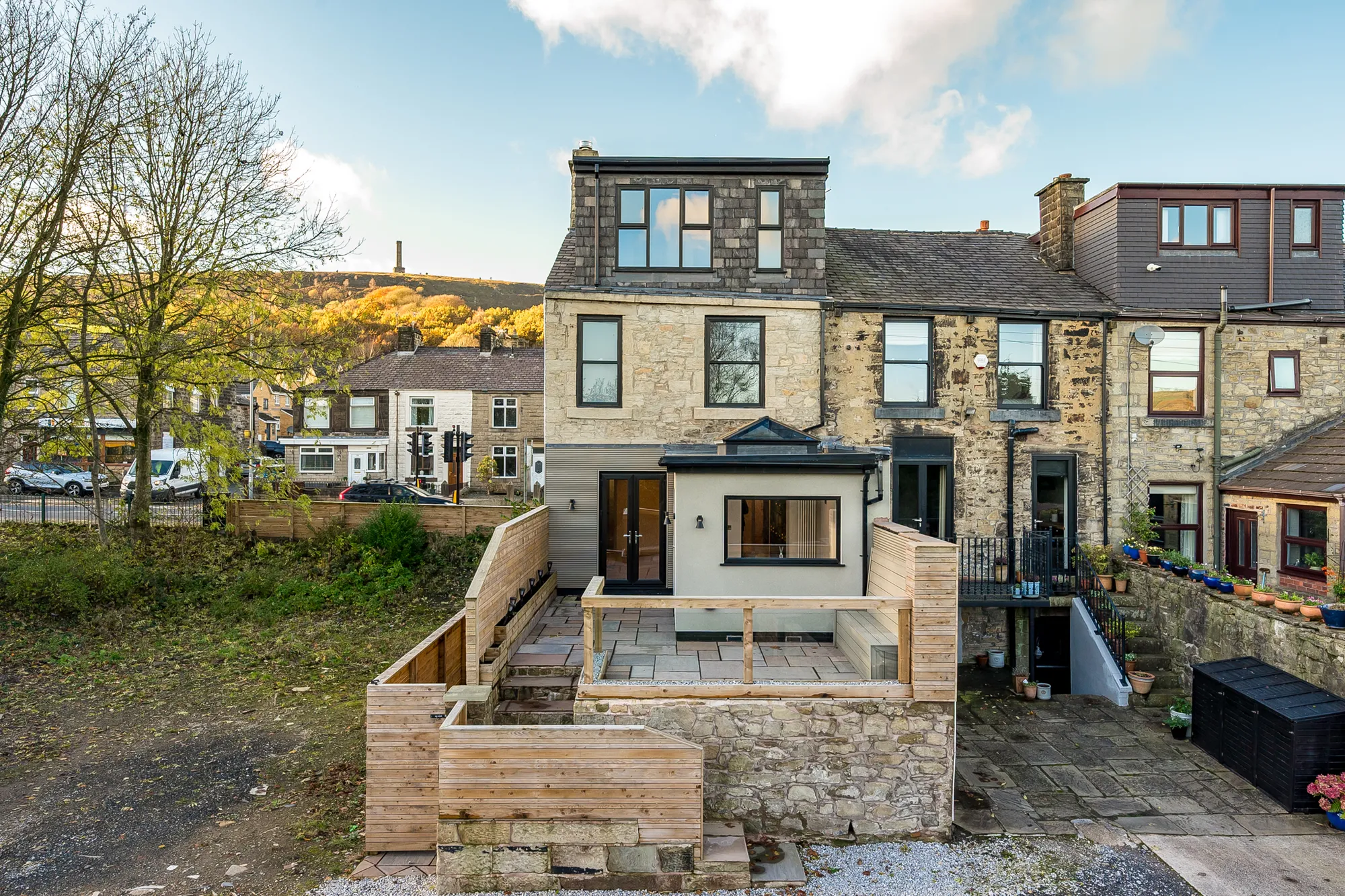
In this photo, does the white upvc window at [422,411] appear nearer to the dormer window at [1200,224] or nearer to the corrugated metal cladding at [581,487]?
the corrugated metal cladding at [581,487]

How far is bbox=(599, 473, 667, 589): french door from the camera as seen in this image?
1215cm

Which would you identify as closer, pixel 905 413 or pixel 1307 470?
pixel 1307 470

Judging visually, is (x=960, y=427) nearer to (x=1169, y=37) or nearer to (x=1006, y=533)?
(x=1006, y=533)

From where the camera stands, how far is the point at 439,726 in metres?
5.91

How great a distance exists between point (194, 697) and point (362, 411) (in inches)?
941

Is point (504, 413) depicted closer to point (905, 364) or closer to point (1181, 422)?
point (905, 364)

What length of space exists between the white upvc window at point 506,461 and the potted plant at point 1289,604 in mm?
27575

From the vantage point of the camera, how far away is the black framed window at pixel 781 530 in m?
8.61

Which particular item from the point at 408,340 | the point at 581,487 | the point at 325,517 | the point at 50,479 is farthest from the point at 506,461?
the point at 581,487

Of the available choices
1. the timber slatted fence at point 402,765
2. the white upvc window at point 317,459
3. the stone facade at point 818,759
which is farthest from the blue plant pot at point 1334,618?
the white upvc window at point 317,459

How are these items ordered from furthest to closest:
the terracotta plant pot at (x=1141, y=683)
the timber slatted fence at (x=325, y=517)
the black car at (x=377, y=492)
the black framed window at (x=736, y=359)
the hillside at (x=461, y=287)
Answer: the hillside at (x=461, y=287), the black car at (x=377, y=492), the timber slatted fence at (x=325, y=517), the black framed window at (x=736, y=359), the terracotta plant pot at (x=1141, y=683)

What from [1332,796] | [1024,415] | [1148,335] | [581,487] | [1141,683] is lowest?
[1141,683]

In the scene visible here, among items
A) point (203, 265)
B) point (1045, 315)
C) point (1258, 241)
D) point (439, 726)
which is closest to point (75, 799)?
point (439, 726)

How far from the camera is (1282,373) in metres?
12.9
